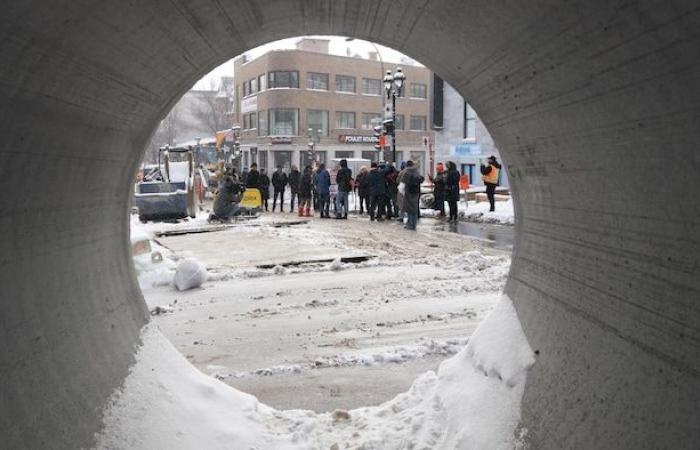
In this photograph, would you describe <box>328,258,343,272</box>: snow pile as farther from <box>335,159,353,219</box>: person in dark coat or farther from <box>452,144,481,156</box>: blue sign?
<box>452,144,481,156</box>: blue sign

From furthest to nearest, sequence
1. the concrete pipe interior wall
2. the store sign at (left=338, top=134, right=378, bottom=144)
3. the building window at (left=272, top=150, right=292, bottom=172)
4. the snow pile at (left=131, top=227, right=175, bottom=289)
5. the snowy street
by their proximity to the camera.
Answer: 1. the store sign at (left=338, top=134, right=378, bottom=144)
2. the building window at (left=272, top=150, right=292, bottom=172)
3. the snow pile at (left=131, top=227, right=175, bottom=289)
4. the snowy street
5. the concrete pipe interior wall

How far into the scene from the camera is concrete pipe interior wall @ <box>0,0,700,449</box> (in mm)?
2281

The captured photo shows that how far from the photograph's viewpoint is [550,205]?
3660 mm

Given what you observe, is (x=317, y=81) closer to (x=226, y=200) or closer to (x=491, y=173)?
(x=491, y=173)

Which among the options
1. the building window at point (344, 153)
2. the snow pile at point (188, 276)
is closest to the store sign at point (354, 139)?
the building window at point (344, 153)

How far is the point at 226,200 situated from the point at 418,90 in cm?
4830

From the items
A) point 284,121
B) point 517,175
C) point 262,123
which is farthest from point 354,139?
point 517,175

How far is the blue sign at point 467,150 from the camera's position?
3256 cm

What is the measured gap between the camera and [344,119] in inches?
2330

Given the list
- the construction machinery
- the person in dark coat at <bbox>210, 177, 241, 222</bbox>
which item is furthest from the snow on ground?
the construction machinery

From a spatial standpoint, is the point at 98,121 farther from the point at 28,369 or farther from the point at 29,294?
the point at 28,369

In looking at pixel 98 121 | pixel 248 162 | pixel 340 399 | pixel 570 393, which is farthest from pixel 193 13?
pixel 248 162

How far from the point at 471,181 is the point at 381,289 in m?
26.0

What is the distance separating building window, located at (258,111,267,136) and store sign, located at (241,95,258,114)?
4.53 ft
